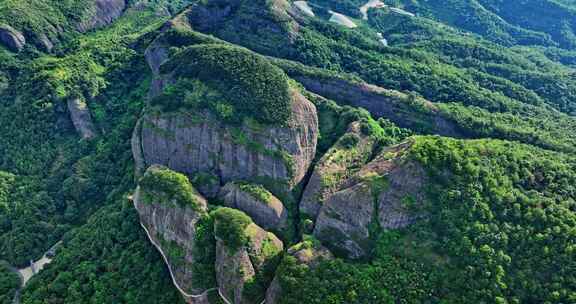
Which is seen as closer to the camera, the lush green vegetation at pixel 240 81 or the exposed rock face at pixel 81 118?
the lush green vegetation at pixel 240 81

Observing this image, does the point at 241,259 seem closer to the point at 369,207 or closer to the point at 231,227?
the point at 231,227

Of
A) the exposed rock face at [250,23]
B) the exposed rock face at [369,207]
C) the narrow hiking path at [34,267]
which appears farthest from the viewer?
the exposed rock face at [250,23]

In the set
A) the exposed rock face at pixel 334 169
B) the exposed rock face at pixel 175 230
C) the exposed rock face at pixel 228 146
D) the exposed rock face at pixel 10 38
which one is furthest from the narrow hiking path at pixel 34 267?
the exposed rock face at pixel 10 38

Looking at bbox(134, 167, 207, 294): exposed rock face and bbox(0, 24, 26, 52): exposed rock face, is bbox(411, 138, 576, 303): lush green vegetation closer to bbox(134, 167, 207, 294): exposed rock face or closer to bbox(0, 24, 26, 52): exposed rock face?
bbox(134, 167, 207, 294): exposed rock face

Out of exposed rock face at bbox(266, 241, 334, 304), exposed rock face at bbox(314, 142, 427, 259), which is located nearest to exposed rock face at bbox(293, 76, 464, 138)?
exposed rock face at bbox(314, 142, 427, 259)

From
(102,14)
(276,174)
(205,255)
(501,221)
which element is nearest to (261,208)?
Answer: (276,174)

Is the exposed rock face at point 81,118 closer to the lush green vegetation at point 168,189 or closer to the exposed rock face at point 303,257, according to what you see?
the lush green vegetation at point 168,189

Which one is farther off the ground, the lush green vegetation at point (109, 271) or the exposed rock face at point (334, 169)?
the exposed rock face at point (334, 169)
